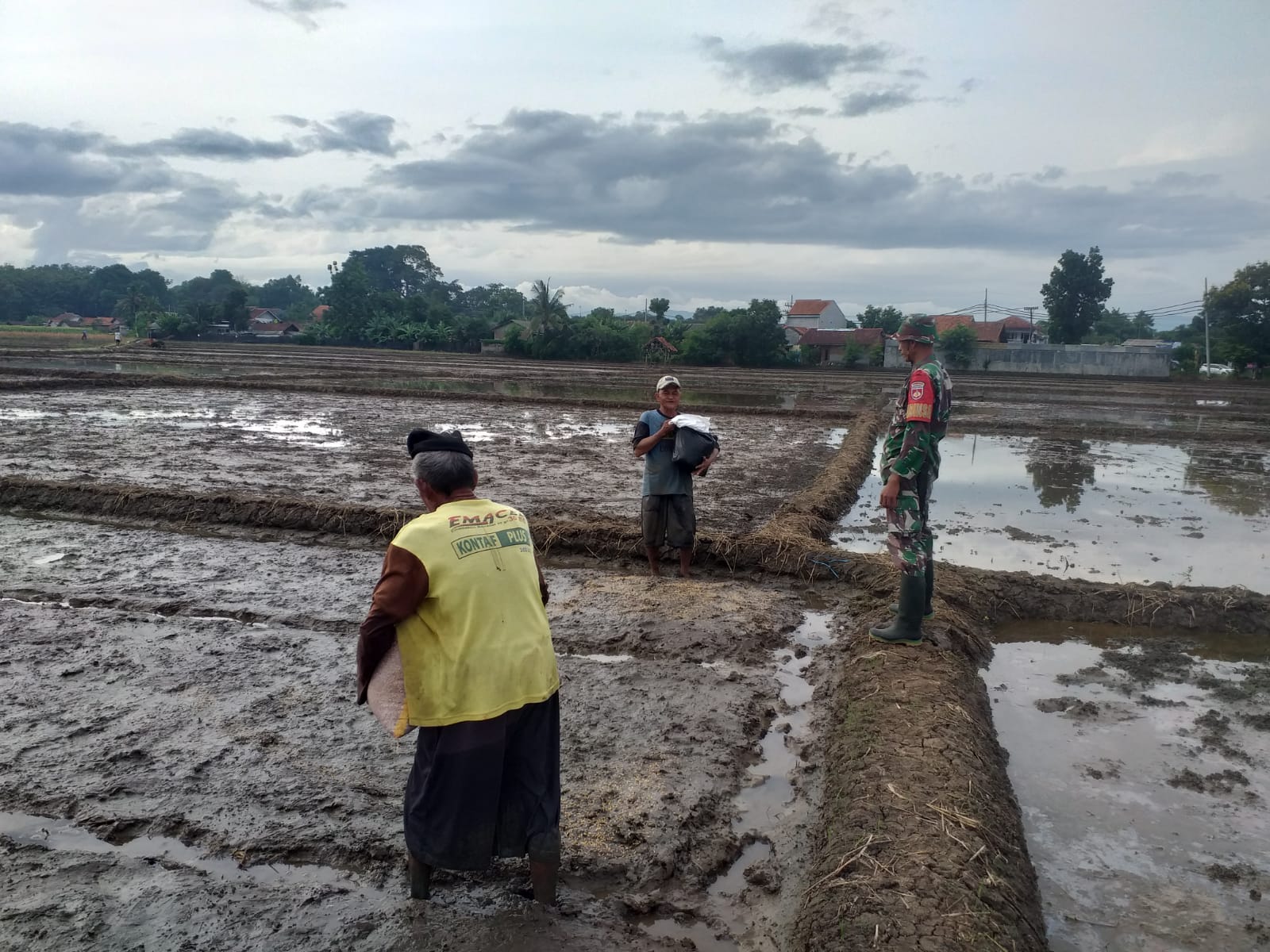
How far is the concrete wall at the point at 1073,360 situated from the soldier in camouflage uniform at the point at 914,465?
42.4 metres

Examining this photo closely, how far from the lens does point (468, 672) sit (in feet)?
8.80

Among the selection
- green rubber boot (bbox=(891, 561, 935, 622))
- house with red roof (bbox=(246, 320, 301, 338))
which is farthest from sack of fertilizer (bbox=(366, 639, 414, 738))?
house with red roof (bbox=(246, 320, 301, 338))

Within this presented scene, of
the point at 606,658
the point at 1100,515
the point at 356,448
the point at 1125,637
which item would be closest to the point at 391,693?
the point at 606,658

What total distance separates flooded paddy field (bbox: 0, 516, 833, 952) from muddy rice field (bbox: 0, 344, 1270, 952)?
16 millimetres

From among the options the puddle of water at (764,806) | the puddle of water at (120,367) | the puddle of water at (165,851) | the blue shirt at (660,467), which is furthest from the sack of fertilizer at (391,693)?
the puddle of water at (120,367)

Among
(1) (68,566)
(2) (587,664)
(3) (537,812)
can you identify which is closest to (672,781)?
(3) (537,812)

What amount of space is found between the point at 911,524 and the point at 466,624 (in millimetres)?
3038

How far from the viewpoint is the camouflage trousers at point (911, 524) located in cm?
487

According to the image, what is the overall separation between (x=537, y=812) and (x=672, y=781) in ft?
3.44

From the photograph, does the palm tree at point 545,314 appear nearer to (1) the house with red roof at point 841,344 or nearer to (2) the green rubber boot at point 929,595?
(1) the house with red roof at point 841,344

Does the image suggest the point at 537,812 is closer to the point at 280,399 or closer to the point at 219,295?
the point at 280,399

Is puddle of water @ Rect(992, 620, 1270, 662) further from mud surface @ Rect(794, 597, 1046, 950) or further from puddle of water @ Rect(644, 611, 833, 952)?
puddle of water @ Rect(644, 611, 833, 952)

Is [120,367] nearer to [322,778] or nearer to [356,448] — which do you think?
[356,448]

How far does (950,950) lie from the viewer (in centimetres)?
257
